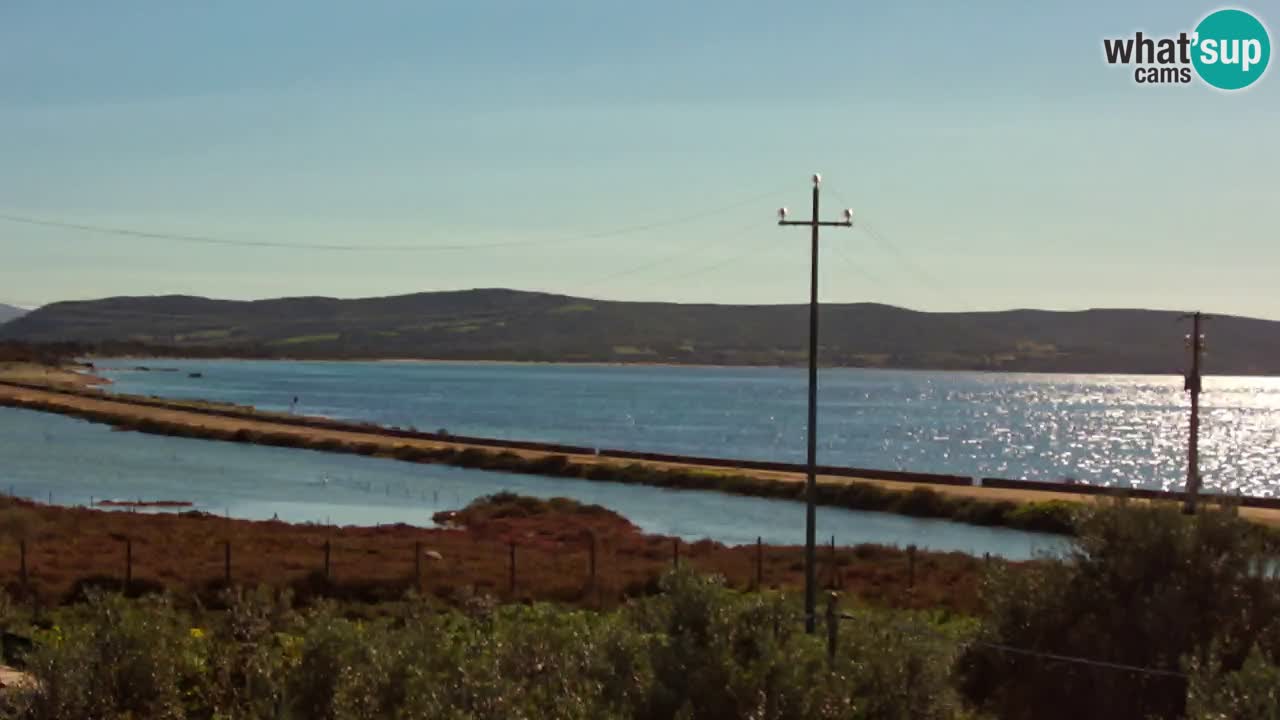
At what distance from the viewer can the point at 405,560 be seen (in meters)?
43.7

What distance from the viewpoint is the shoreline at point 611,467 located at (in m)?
69.8

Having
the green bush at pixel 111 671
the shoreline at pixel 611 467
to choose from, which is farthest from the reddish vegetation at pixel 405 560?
the green bush at pixel 111 671

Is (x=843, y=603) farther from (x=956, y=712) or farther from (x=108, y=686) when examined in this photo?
(x=108, y=686)

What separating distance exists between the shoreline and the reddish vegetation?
26.4 feet

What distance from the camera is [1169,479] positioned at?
4569 inches

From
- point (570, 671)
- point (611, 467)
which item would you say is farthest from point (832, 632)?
point (611, 467)

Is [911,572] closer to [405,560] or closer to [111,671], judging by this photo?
[405,560]

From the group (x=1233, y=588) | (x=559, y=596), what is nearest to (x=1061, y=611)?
(x=1233, y=588)

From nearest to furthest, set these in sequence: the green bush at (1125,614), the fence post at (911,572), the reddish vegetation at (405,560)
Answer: the green bush at (1125,614) → the reddish vegetation at (405,560) → the fence post at (911,572)

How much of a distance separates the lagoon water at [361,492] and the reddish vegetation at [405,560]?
318 inches

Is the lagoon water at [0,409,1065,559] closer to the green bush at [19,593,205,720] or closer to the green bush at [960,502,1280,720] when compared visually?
the green bush at [960,502,1280,720]

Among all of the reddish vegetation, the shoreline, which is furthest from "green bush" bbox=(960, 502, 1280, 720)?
the shoreline

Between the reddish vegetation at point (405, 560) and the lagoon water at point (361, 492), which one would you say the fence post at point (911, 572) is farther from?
the lagoon water at point (361, 492)

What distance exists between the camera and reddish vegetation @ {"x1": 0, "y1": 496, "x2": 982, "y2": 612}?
119 feet
